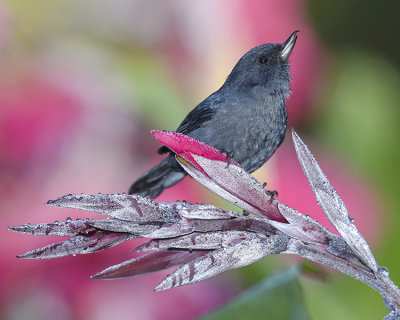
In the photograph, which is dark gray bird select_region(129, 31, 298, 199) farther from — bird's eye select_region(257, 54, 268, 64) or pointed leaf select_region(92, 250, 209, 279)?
pointed leaf select_region(92, 250, 209, 279)

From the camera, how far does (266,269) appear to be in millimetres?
788

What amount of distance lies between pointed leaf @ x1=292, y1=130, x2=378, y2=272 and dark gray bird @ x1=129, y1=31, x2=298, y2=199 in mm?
248

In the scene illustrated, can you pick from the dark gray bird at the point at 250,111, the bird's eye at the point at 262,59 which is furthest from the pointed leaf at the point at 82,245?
the bird's eye at the point at 262,59

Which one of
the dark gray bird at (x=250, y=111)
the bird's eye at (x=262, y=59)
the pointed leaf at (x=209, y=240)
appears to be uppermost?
the bird's eye at (x=262, y=59)

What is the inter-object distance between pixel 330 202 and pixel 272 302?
12.9 inches

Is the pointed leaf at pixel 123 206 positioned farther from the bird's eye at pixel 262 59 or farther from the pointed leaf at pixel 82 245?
the bird's eye at pixel 262 59

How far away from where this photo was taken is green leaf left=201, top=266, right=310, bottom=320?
607 millimetres

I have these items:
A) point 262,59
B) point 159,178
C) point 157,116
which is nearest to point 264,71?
point 262,59

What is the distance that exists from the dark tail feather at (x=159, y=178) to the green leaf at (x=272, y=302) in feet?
0.56

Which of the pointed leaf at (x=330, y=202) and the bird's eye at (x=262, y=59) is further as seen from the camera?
the bird's eye at (x=262, y=59)

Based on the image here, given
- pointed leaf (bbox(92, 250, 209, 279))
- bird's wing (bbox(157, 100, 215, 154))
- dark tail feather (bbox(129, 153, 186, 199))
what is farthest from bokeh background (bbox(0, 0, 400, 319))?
pointed leaf (bbox(92, 250, 209, 279))

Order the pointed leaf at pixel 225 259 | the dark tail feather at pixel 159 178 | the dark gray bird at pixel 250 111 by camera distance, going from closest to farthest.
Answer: the pointed leaf at pixel 225 259 → the dark gray bird at pixel 250 111 → the dark tail feather at pixel 159 178

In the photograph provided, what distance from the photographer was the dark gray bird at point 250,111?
0.58 m

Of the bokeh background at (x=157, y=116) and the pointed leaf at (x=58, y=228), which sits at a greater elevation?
the bokeh background at (x=157, y=116)
